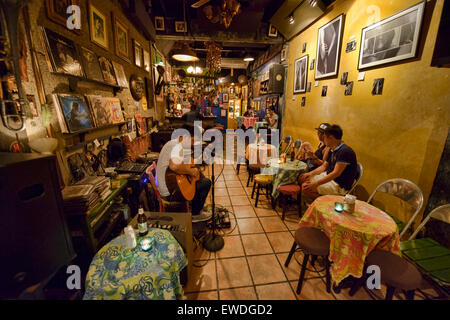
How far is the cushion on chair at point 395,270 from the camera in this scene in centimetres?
144

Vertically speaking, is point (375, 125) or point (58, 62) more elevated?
point (58, 62)

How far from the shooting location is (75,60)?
6.37ft

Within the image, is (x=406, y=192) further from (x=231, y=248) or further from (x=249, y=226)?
(x=231, y=248)

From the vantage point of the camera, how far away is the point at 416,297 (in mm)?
Result: 1879

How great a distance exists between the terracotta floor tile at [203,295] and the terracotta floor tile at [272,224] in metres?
1.29

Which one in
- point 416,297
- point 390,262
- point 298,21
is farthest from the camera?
point 298,21

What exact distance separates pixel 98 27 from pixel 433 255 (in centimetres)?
446

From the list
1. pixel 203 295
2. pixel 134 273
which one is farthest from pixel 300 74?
pixel 134 273

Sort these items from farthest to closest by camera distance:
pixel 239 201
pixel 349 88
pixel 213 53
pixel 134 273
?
pixel 213 53
pixel 239 201
pixel 349 88
pixel 134 273

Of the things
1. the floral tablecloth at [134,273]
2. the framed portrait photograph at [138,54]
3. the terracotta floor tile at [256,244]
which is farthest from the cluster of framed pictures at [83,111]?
the terracotta floor tile at [256,244]

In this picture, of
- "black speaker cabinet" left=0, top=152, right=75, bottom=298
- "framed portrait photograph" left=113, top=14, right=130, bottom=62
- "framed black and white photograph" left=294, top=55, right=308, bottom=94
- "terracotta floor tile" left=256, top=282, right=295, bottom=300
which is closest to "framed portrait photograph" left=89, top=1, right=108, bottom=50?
"framed portrait photograph" left=113, top=14, right=130, bottom=62

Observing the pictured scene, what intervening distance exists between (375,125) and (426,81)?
77 cm
